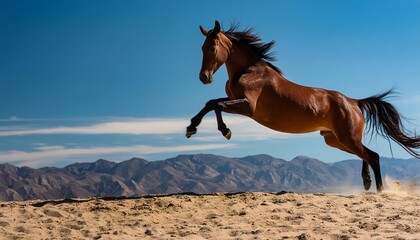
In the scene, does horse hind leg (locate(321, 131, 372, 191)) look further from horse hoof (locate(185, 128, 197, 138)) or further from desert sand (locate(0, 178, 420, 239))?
horse hoof (locate(185, 128, 197, 138))

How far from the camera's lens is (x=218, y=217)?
24.5 ft

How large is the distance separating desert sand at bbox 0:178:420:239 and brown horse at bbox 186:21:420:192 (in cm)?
120

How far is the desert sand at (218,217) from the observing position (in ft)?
21.9

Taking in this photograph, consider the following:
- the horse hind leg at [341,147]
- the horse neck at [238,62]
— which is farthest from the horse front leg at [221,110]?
the horse hind leg at [341,147]

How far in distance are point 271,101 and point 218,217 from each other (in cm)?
245

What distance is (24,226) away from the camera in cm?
722

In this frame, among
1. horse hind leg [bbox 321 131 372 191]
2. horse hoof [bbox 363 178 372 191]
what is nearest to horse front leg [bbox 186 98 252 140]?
horse hind leg [bbox 321 131 372 191]

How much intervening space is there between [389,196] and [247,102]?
3.37 meters

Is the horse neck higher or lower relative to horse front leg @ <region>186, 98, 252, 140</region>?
higher

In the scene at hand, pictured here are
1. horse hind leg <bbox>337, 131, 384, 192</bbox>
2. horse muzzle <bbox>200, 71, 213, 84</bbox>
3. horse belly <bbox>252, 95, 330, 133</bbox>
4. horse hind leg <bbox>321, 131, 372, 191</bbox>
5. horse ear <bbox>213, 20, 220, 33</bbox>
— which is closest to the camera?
horse muzzle <bbox>200, 71, 213, 84</bbox>

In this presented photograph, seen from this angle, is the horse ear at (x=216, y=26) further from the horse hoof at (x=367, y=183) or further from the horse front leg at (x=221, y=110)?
the horse hoof at (x=367, y=183)

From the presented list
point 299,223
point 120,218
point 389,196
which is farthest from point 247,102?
point 389,196

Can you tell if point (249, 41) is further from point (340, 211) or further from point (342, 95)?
point (340, 211)

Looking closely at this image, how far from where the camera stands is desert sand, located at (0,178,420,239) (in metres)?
6.68
